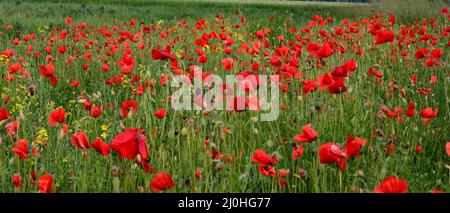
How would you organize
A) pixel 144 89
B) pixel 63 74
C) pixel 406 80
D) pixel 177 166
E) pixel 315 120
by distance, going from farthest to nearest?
pixel 63 74 → pixel 406 80 → pixel 144 89 → pixel 315 120 → pixel 177 166

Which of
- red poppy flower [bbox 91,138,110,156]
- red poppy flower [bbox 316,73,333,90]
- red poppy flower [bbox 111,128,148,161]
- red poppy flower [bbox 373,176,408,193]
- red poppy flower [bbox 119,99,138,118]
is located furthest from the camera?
red poppy flower [bbox 119,99,138,118]

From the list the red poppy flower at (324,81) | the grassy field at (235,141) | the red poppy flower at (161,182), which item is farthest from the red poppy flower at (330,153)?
the red poppy flower at (324,81)

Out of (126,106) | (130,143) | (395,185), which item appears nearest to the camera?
(395,185)

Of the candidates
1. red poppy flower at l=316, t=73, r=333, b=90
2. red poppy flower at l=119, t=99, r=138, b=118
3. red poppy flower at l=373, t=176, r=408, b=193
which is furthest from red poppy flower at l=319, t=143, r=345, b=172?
red poppy flower at l=119, t=99, r=138, b=118

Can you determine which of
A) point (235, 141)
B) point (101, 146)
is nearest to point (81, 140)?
point (101, 146)

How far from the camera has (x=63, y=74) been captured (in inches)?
187

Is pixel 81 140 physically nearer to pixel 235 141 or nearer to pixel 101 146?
pixel 101 146

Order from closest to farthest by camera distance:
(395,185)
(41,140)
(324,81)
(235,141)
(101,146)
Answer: (395,185) → (101,146) → (324,81) → (41,140) → (235,141)

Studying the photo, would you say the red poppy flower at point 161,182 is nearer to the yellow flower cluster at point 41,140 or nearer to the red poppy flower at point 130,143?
the red poppy flower at point 130,143

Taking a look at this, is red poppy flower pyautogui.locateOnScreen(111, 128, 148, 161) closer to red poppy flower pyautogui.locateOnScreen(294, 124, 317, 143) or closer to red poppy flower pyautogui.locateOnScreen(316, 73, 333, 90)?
red poppy flower pyautogui.locateOnScreen(294, 124, 317, 143)

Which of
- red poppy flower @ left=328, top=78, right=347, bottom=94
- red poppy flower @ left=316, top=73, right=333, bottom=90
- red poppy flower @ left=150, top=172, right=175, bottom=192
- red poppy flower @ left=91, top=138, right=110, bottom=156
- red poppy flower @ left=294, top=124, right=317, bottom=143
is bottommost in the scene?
red poppy flower @ left=150, top=172, right=175, bottom=192
